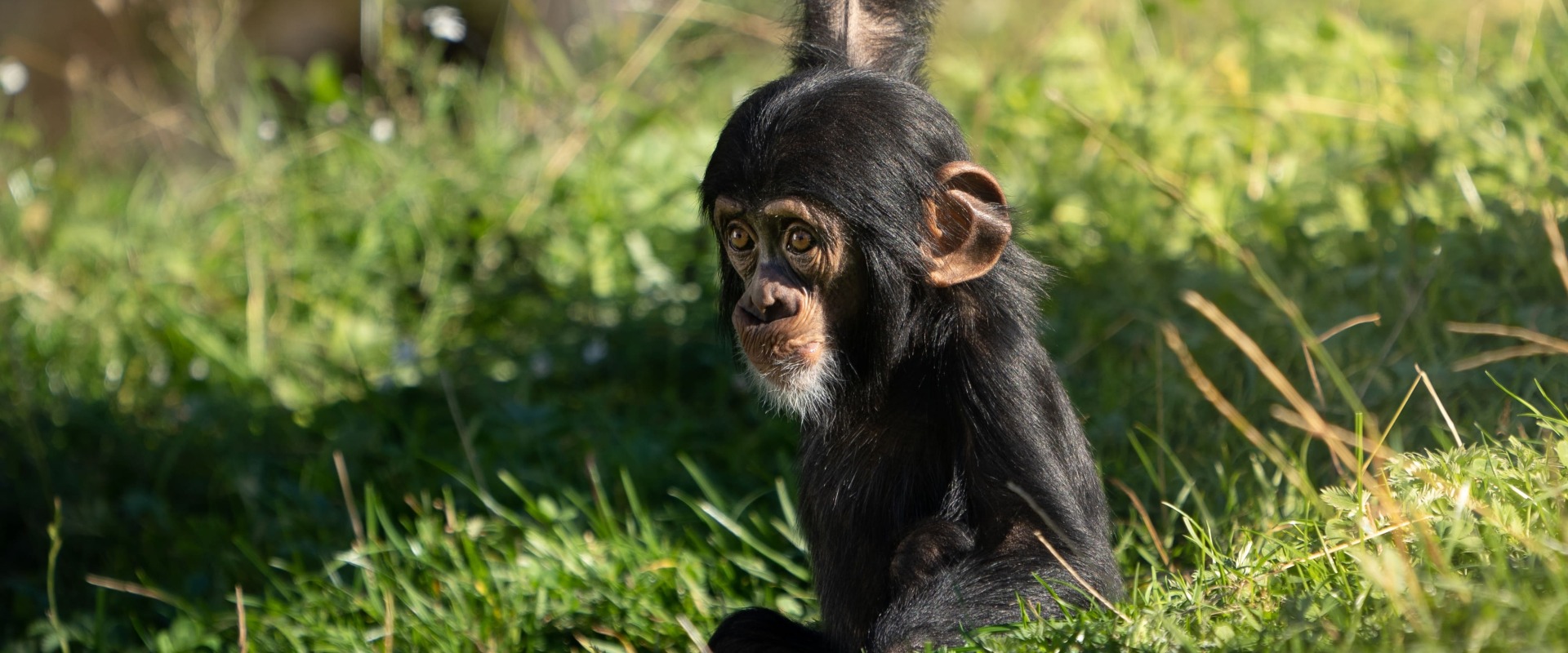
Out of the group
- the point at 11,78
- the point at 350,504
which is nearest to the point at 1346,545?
the point at 350,504

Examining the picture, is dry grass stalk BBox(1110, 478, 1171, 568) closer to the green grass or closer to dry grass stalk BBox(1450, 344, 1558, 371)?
the green grass

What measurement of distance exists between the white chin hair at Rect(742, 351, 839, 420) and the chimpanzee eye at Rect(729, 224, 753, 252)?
1.10 ft

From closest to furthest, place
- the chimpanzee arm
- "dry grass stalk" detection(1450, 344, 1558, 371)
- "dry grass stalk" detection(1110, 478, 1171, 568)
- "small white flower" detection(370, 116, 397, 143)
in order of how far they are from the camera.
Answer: the chimpanzee arm < "dry grass stalk" detection(1450, 344, 1558, 371) < "dry grass stalk" detection(1110, 478, 1171, 568) < "small white flower" detection(370, 116, 397, 143)

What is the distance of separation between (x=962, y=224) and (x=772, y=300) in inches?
21.9

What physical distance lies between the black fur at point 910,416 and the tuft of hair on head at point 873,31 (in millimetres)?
621

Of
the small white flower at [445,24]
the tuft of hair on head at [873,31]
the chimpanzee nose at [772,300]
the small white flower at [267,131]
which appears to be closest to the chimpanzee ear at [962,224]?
the chimpanzee nose at [772,300]

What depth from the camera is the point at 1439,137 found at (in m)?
5.93

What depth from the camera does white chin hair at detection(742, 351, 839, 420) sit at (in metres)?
3.55

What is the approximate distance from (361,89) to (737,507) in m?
5.72

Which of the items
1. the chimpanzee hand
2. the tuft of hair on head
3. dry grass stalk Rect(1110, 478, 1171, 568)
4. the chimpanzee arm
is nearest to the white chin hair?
the chimpanzee hand

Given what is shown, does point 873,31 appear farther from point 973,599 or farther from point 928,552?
point 973,599

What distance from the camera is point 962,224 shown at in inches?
136

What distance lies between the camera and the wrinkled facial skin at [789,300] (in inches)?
137

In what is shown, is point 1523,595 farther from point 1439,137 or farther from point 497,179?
point 497,179
